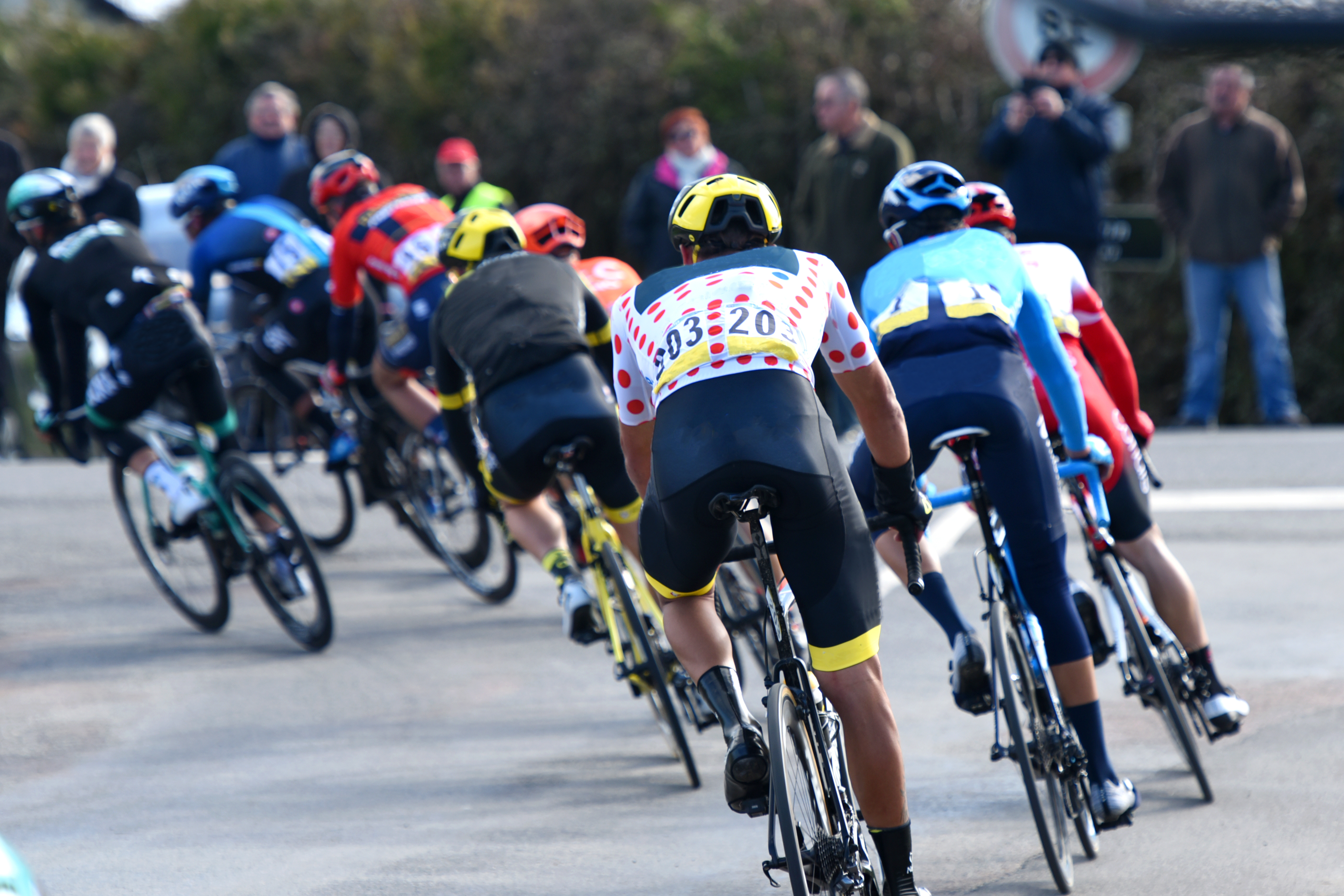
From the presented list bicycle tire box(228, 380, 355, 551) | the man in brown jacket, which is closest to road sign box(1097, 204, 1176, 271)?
the man in brown jacket

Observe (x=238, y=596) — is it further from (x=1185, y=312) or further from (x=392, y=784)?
(x=1185, y=312)

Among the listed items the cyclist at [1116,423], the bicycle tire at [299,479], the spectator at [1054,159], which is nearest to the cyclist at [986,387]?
the cyclist at [1116,423]

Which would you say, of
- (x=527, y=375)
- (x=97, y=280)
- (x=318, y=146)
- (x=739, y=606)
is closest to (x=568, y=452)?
(x=527, y=375)

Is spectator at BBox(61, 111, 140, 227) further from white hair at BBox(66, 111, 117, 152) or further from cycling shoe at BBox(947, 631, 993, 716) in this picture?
cycling shoe at BBox(947, 631, 993, 716)

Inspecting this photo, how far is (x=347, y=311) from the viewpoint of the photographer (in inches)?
317

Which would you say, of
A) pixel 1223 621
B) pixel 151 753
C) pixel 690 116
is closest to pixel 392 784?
pixel 151 753

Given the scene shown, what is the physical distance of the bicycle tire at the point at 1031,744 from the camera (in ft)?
13.5

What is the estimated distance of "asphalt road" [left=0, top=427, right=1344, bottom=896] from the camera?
4574mm

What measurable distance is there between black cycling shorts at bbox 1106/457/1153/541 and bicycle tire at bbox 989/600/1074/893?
1.00m

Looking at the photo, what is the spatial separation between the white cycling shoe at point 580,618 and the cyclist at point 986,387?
49.0 inches

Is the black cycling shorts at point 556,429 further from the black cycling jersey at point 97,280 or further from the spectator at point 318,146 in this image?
the spectator at point 318,146

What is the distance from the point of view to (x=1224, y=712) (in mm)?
5055

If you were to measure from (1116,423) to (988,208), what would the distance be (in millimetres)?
857

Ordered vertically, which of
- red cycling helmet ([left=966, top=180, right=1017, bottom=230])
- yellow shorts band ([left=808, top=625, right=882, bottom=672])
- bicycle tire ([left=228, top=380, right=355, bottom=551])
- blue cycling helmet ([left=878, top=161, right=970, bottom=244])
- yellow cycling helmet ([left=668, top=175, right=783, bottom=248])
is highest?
yellow cycling helmet ([left=668, top=175, right=783, bottom=248])
